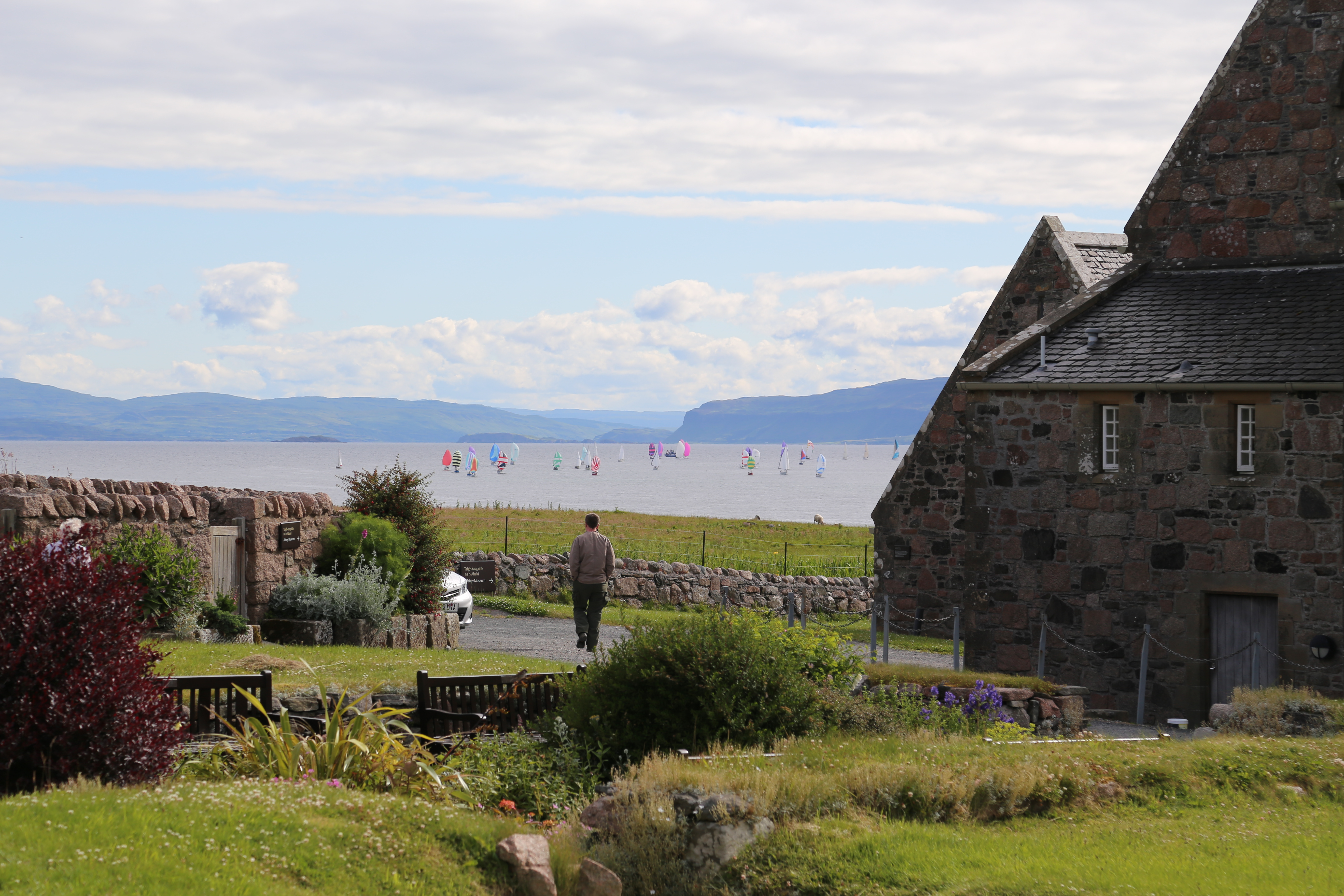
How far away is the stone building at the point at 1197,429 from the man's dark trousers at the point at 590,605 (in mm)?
6272

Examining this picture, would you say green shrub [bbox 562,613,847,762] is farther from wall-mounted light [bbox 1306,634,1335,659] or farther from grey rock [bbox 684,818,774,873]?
wall-mounted light [bbox 1306,634,1335,659]

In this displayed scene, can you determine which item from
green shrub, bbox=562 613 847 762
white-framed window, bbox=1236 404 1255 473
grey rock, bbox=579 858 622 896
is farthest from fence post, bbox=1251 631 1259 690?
grey rock, bbox=579 858 622 896

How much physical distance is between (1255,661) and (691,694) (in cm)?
1144

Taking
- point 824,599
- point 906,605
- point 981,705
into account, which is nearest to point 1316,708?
point 981,705

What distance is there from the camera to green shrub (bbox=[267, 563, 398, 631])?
1883 cm

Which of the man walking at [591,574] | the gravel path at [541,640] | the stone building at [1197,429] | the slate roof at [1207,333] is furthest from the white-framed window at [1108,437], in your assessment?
the man walking at [591,574]

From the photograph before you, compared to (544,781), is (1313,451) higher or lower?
higher

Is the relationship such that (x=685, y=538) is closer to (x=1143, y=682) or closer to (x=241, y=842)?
(x=1143, y=682)

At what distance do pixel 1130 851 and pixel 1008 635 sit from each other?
12742 millimetres

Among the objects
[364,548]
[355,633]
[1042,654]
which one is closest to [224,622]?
[355,633]

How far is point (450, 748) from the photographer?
10906 millimetres

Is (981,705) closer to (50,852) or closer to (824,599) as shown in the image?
(50,852)

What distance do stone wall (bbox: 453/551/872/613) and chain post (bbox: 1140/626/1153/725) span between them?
460 inches

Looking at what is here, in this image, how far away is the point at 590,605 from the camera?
19625 millimetres
